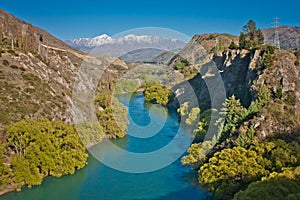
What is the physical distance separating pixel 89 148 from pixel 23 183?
13.5 m

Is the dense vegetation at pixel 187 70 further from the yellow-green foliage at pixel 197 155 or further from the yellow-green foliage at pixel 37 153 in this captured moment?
the yellow-green foliage at pixel 37 153

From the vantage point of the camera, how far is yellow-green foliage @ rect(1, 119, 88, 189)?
3425cm

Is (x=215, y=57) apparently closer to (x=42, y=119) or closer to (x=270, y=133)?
(x=270, y=133)

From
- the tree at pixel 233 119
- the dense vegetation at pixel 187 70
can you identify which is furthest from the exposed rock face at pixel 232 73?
the dense vegetation at pixel 187 70

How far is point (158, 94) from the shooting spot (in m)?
87.4

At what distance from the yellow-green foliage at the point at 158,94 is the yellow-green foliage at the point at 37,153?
1887 inches

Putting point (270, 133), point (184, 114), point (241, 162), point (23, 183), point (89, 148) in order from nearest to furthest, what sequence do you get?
1. point (241, 162)
2. point (23, 183)
3. point (270, 133)
4. point (89, 148)
5. point (184, 114)

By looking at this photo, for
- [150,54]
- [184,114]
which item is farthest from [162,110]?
[150,54]

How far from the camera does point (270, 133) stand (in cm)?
3878

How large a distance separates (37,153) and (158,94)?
54386 mm

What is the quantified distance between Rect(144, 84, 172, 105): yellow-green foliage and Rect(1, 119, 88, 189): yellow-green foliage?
157 feet

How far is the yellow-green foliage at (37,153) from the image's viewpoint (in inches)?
1348

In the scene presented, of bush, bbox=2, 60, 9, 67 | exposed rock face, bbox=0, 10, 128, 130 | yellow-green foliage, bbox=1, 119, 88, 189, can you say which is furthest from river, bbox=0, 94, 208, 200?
bush, bbox=2, 60, 9, 67

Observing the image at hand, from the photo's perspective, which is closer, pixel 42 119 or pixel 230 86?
pixel 42 119
